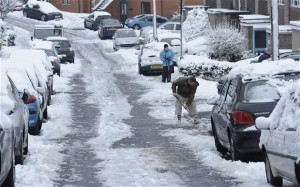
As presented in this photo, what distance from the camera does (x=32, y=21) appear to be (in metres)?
79.6

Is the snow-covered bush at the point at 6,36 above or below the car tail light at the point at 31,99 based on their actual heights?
below

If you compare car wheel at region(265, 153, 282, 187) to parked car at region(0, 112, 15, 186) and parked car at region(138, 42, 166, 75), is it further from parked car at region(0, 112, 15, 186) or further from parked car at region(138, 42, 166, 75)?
parked car at region(138, 42, 166, 75)

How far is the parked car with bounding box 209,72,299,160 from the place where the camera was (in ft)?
51.0

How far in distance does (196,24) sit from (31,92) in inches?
1629

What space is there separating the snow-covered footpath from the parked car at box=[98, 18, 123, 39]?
3036cm

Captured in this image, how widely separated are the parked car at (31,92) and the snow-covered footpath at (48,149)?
0.95 feet

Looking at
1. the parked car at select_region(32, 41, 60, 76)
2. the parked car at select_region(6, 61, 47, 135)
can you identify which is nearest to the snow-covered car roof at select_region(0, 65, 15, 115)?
the parked car at select_region(6, 61, 47, 135)

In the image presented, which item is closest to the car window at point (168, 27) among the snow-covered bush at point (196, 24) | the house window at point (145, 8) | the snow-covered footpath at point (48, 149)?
the snow-covered bush at point (196, 24)

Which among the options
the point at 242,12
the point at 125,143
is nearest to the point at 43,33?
the point at 242,12

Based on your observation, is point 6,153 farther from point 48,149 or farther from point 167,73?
point 167,73

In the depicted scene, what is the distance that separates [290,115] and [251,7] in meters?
49.9

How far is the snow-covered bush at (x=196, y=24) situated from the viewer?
200 ft

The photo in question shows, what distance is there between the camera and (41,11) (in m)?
79.6

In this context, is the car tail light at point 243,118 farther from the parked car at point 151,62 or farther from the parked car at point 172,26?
the parked car at point 172,26
